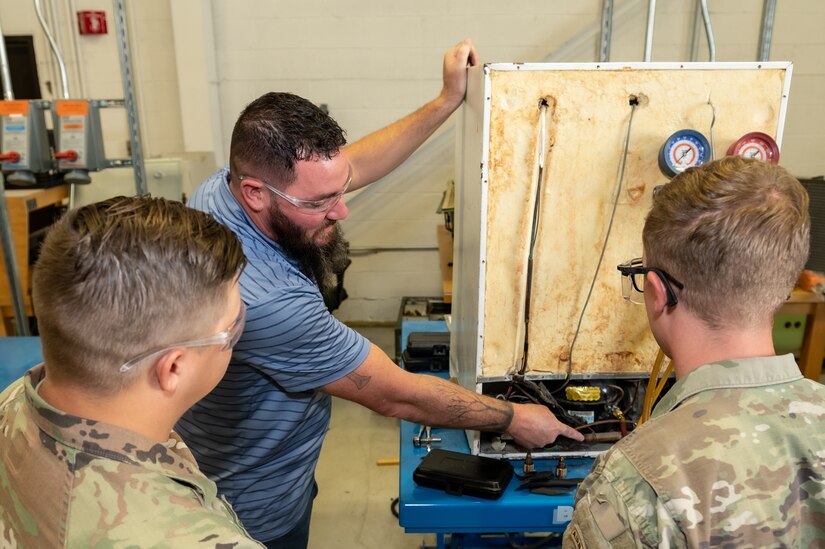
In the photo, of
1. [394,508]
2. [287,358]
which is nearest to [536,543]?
[394,508]

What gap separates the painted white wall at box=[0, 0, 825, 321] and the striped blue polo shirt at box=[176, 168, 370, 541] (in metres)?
2.22

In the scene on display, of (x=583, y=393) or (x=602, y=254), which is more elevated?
(x=602, y=254)

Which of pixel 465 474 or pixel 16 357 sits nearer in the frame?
pixel 465 474

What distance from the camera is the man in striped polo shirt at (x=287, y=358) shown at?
1.13 metres

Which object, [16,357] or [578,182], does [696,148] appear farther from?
[16,357]

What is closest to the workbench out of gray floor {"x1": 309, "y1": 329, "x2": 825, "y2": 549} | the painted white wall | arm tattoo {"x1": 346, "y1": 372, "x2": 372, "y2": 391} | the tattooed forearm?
the painted white wall

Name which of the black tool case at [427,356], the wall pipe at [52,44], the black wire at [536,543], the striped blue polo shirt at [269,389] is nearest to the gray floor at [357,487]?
the black wire at [536,543]

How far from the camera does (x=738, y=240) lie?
789mm

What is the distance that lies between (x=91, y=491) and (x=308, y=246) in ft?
2.36

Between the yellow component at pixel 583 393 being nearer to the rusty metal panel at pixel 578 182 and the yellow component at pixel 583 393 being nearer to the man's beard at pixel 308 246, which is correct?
the rusty metal panel at pixel 578 182

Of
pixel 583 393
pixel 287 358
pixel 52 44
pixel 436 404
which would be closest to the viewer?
pixel 287 358

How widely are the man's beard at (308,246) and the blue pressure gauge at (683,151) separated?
0.72 meters

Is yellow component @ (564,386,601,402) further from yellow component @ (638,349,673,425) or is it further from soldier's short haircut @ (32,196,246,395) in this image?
soldier's short haircut @ (32,196,246,395)

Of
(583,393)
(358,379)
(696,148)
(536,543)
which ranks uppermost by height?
(696,148)
